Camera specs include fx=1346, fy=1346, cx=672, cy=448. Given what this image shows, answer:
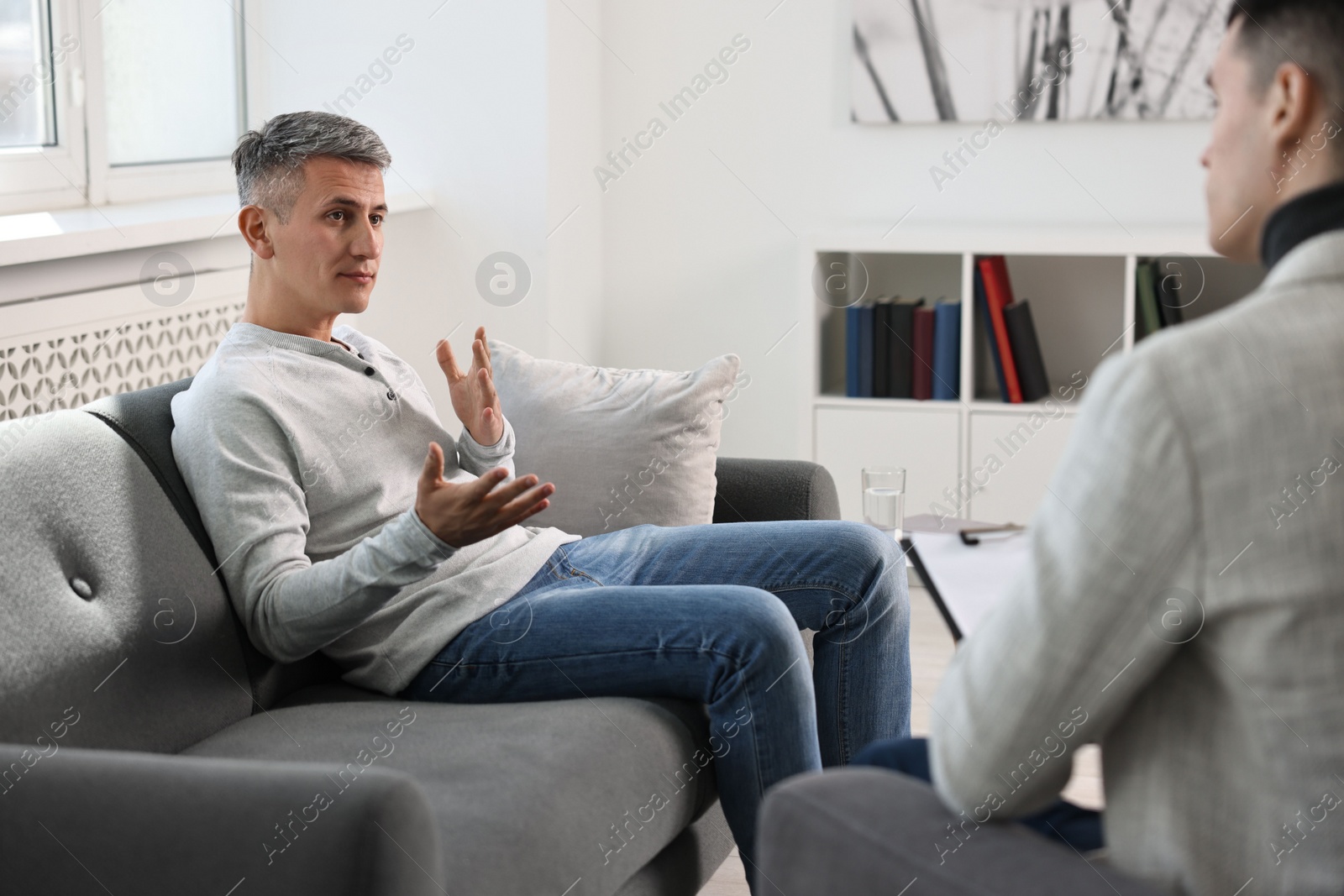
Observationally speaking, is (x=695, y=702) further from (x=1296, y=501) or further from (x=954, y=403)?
(x=954, y=403)

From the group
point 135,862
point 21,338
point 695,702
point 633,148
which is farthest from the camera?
point 633,148

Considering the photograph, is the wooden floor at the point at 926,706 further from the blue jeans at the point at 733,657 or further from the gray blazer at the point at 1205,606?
the gray blazer at the point at 1205,606

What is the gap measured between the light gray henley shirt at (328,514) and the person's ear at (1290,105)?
0.97 meters

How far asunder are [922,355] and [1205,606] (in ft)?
A: 9.06

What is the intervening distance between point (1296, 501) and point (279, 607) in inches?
44.9

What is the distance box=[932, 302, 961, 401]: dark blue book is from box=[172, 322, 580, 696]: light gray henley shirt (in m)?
1.87

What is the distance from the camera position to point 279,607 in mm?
1593

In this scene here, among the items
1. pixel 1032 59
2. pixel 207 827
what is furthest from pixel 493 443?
pixel 1032 59

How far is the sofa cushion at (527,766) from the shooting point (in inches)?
52.1

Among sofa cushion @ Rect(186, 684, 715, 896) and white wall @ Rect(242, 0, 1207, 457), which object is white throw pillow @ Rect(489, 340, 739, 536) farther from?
white wall @ Rect(242, 0, 1207, 457)

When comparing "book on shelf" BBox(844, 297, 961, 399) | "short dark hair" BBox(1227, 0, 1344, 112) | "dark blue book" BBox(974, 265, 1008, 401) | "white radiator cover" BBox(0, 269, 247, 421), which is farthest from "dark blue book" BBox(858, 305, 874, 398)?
"short dark hair" BBox(1227, 0, 1344, 112)

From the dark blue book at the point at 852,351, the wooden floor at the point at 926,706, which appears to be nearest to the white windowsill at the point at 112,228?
the wooden floor at the point at 926,706

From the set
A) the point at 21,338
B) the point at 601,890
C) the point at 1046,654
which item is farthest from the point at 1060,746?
the point at 21,338

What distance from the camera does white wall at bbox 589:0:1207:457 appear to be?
370 cm
